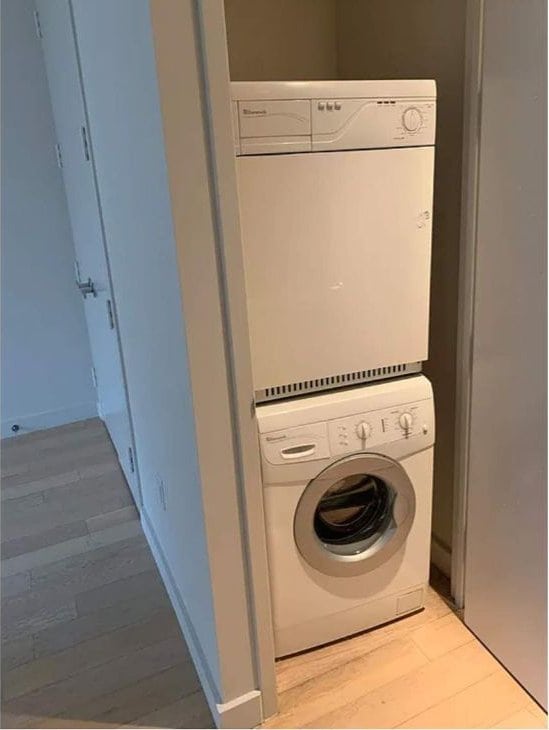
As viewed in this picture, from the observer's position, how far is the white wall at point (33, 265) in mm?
3053

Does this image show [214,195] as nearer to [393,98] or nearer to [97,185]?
[393,98]

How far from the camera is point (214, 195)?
1.21m

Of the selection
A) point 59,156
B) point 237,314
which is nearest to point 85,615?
point 237,314

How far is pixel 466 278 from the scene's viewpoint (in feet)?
5.34

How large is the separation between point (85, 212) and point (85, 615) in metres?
1.60

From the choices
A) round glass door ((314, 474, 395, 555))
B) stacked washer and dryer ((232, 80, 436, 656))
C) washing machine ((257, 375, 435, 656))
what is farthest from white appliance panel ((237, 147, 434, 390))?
round glass door ((314, 474, 395, 555))

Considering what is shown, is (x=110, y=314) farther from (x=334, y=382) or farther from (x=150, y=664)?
(x=150, y=664)

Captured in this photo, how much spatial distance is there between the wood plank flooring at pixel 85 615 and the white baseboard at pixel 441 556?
0.88 m

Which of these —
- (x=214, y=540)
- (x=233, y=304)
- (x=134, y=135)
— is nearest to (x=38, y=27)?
(x=134, y=135)

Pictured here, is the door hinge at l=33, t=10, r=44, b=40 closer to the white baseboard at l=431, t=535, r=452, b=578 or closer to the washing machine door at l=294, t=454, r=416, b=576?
the washing machine door at l=294, t=454, r=416, b=576

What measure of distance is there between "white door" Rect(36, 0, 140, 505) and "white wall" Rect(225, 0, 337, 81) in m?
0.58

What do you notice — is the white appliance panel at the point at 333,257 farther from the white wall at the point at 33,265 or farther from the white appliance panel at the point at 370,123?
the white wall at the point at 33,265

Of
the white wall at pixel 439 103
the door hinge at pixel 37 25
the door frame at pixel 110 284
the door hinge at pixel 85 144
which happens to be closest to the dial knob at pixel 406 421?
the white wall at pixel 439 103

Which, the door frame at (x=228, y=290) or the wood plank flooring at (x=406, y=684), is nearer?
the door frame at (x=228, y=290)
